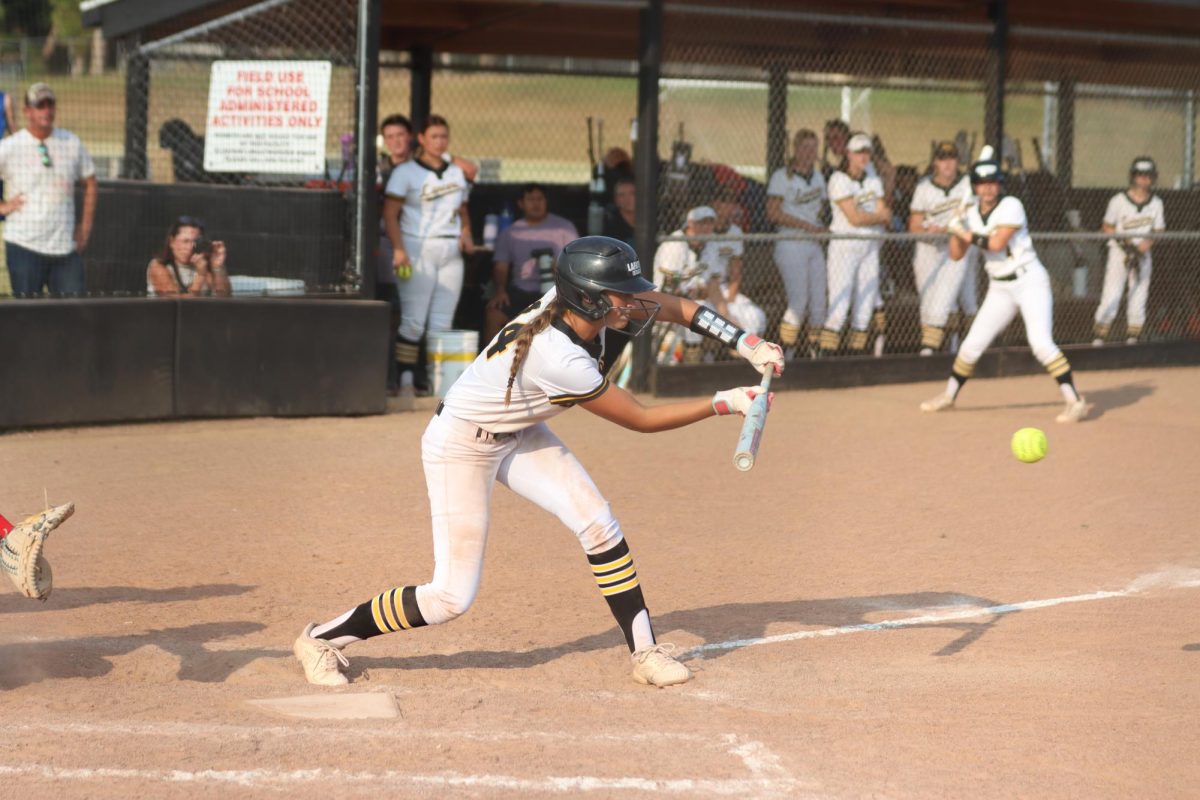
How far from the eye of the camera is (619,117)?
3503cm

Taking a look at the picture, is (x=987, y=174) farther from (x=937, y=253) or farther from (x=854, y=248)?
(x=937, y=253)

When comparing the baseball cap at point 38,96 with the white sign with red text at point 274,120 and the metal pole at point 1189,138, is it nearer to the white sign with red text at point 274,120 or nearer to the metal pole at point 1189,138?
the white sign with red text at point 274,120

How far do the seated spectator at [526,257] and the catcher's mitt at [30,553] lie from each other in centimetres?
763

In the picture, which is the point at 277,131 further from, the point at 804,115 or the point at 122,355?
the point at 804,115

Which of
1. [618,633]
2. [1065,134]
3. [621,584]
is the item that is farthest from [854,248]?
[621,584]

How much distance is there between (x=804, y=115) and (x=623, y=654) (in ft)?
82.6

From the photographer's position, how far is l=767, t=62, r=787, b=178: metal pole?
15.3 meters

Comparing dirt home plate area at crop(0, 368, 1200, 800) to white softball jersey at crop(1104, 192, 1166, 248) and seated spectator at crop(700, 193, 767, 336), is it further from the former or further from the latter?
white softball jersey at crop(1104, 192, 1166, 248)

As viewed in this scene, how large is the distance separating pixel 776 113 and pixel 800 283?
127 inches

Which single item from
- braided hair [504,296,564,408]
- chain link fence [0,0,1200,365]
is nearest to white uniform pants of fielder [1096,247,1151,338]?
chain link fence [0,0,1200,365]

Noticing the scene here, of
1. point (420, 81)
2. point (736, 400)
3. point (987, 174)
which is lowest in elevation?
point (736, 400)

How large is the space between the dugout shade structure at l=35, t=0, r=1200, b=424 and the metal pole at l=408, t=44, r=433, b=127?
0.02m

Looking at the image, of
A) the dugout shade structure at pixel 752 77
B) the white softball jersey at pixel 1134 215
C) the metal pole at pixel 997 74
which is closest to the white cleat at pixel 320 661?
the dugout shade structure at pixel 752 77

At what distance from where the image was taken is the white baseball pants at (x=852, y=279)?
1277cm
